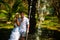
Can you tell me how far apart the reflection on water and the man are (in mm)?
79

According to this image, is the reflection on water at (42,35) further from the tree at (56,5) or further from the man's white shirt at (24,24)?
the tree at (56,5)

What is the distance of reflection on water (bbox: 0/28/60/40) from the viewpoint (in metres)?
5.13

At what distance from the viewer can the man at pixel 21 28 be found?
5152 millimetres

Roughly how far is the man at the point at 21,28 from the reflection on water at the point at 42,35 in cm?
8

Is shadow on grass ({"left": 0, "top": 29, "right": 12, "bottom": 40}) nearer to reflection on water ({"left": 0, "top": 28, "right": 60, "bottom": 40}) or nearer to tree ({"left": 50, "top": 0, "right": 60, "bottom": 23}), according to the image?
reflection on water ({"left": 0, "top": 28, "right": 60, "bottom": 40})

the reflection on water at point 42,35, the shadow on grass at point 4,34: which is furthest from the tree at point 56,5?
the shadow on grass at point 4,34

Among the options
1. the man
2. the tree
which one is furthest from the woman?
the tree

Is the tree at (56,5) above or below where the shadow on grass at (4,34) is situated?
above

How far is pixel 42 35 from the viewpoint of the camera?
518 cm

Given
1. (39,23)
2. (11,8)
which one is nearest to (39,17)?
(39,23)

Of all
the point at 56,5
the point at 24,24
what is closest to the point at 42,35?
the point at 24,24

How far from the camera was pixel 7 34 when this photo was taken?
5.14 meters

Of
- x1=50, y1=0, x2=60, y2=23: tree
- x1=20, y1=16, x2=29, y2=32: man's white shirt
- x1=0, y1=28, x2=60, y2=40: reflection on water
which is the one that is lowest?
x1=0, y1=28, x2=60, y2=40: reflection on water

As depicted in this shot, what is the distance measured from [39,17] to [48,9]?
161 mm
